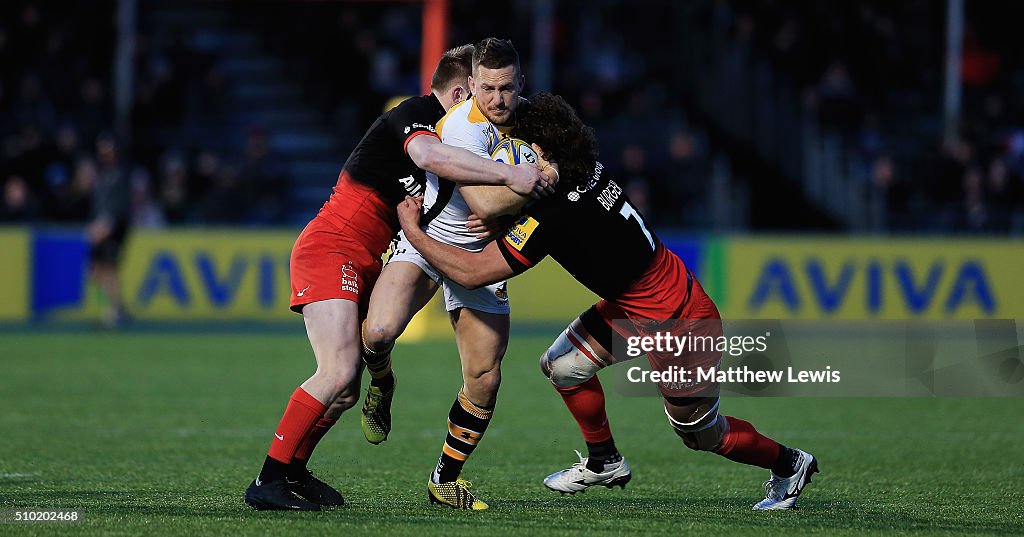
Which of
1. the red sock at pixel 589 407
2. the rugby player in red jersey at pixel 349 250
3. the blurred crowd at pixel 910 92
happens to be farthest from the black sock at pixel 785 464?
the blurred crowd at pixel 910 92

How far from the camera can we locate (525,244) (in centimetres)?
628

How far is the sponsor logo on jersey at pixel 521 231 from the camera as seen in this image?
20.6ft

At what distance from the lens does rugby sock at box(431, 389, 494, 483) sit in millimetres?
6738

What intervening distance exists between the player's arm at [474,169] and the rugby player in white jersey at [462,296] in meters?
0.15

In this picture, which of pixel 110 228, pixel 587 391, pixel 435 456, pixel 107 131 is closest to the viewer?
pixel 587 391

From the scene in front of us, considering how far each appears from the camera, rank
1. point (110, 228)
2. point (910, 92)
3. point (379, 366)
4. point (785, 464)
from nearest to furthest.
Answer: point (785, 464), point (379, 366), point (110, 228), point (910, 92)

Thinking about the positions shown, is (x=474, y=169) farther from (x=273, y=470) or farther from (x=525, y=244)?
(x=273, y=470)

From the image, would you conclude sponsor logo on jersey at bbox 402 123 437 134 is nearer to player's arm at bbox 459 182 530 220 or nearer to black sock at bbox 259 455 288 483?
player's arm at bbox 459 182 530 220

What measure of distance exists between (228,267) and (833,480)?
11.4 meters

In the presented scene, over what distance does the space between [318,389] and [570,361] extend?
A: 1210mm

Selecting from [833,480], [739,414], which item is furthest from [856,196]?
[833,480]

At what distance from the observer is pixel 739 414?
11000 mm

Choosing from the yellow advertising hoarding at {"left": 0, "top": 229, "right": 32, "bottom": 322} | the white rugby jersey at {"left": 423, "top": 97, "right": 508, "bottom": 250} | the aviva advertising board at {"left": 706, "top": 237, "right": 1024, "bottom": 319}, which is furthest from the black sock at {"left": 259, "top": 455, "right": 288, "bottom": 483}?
the aviva advertising board at {"left": 706, "top": 237, "right": 1024, "bottom": 319}

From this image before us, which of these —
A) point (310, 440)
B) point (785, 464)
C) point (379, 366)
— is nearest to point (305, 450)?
point (310, 440)
